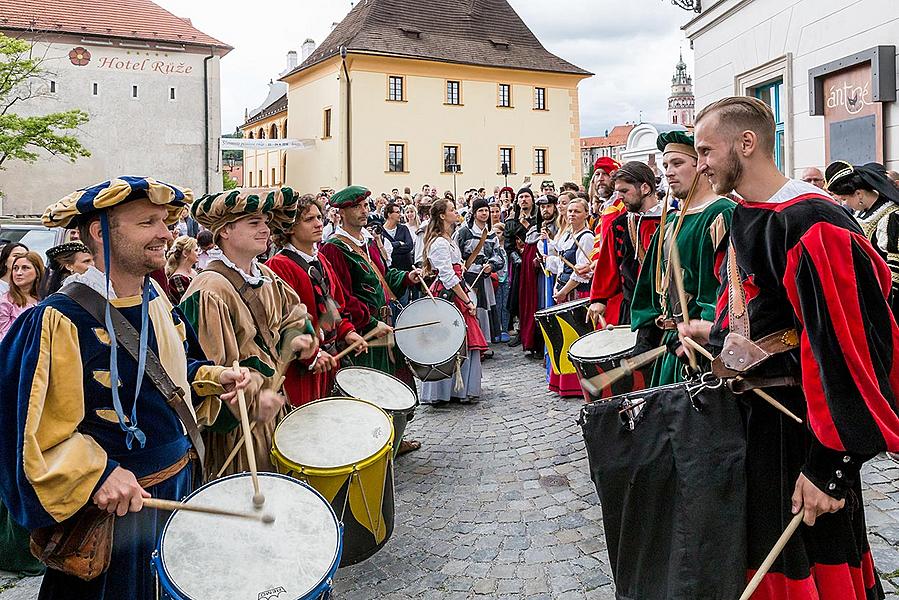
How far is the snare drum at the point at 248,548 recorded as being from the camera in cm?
225

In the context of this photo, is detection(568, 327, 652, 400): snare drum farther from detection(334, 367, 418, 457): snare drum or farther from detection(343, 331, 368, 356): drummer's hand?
detection(343, 331, 368, 356): drummer's hand

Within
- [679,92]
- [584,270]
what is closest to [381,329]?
[584,270]

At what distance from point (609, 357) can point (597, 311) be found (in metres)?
1.05

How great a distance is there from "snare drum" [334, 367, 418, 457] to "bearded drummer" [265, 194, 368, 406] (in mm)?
142

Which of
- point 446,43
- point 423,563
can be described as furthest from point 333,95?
point 423,563

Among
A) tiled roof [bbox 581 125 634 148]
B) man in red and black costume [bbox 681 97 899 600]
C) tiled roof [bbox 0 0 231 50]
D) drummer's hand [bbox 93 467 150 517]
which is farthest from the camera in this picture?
tiled roof [bbox 581 125 634 148]

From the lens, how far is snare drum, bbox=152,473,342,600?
2246mm

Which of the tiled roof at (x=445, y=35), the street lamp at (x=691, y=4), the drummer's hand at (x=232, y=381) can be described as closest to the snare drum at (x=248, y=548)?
the drummer's hand at (x=232, y=381)

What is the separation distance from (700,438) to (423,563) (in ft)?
6.45

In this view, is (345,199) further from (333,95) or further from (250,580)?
(333,95)

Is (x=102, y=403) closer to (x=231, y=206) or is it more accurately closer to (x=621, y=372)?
(x=231, y=206)

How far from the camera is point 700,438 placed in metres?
2.44

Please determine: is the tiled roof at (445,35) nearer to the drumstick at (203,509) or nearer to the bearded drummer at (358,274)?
the bearded drummer at (358,274)

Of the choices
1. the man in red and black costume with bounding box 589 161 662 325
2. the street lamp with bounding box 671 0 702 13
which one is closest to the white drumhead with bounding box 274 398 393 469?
the man in red and black costume with bounding box 589 161 662 325
